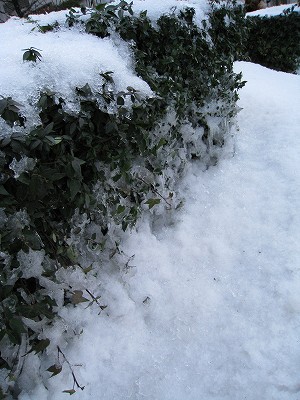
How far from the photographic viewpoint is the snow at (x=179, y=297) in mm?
1848

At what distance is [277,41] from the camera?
7.88 m

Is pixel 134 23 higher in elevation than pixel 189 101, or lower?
higher

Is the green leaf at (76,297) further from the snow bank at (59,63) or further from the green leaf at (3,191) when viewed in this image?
the snow bank at (59,63)

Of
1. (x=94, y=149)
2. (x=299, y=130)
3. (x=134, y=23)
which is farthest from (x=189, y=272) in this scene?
(x=299, y=130)

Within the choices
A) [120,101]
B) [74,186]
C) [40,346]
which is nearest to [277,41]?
[120,101]

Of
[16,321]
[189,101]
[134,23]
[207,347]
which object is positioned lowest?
[207,347]

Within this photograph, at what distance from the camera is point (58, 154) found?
165 cm

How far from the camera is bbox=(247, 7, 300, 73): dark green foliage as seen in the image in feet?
25.2

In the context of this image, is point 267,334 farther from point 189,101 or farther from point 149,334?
point 189,101

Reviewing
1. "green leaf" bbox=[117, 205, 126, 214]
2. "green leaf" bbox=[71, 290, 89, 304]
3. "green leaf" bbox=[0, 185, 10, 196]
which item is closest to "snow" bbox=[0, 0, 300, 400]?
"green leaf" bbox=[71, 290, 89, 304]

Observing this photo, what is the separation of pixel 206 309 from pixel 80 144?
53.7 inches

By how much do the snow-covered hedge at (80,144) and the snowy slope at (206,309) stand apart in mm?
169

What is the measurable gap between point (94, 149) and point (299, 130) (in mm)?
2890

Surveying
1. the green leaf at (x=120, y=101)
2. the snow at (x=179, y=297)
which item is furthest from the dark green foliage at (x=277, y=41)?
the green leaf at (x=120, y=101)
